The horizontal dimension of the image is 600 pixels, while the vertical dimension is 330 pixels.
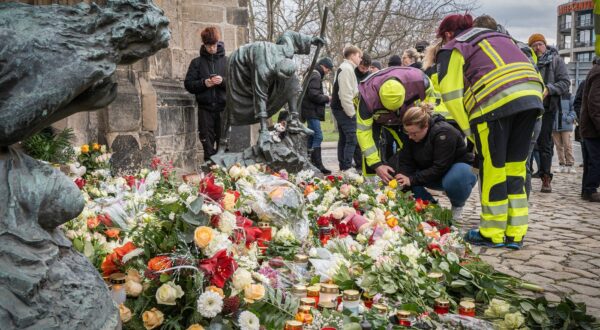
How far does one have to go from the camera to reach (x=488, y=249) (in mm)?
5285

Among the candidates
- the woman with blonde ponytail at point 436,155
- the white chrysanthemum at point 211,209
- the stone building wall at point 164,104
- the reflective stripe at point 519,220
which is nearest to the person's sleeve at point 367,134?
the woman with blonde ponytail at point 436,155

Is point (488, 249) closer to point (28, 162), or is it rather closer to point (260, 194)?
point (260, 194)

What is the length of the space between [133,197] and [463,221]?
12.4 feet

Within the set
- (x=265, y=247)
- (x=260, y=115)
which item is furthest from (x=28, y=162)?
(x=260, y=115)

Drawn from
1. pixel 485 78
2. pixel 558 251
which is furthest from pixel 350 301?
pixel 558 251

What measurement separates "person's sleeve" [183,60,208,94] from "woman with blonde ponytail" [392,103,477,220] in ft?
11.1

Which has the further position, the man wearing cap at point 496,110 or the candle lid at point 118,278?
the man wearing cap at point 496,110

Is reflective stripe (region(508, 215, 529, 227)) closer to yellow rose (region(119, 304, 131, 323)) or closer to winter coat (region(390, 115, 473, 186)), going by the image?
winter coat (region(390, 115, 473, 186))

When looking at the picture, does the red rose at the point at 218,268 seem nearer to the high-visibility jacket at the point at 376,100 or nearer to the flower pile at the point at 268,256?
the flower pile at the point at 268,256

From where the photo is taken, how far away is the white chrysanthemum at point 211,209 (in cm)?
273

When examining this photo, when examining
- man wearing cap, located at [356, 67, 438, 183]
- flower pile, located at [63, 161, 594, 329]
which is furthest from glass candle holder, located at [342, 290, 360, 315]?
man wearing cap, located at [356, 67, 438, 183]

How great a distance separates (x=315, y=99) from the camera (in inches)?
418

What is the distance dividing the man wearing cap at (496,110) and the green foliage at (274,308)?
2.89 meters

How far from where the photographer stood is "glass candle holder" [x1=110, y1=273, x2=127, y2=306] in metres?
2.59
